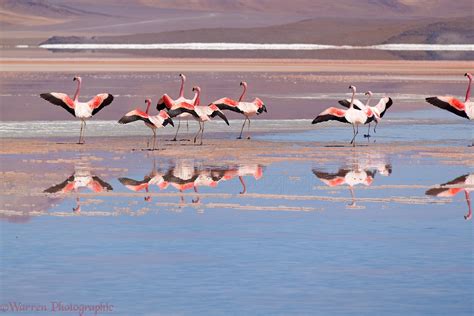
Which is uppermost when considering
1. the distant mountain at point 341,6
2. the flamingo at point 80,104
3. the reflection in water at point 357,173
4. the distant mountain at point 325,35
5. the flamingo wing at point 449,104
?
the distant mountain at point 341,6

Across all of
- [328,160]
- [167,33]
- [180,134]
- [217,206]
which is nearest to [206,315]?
[217,206]

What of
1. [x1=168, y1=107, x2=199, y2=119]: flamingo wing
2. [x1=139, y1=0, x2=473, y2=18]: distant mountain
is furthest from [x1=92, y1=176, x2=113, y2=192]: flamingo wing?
[x1=139, y1=0, x2=473, y2=18]: distant mountain

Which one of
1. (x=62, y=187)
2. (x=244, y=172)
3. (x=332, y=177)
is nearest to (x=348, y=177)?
(x=332, y=177)

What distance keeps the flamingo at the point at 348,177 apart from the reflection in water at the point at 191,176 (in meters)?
0.90

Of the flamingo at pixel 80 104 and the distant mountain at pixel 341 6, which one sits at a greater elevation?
the distant mountain at pixel 341 6

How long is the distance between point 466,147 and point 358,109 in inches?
91.8

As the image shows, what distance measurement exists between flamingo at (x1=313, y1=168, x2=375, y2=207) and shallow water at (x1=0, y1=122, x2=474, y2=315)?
1.0 inches

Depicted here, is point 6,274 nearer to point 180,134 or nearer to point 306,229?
point 306,229

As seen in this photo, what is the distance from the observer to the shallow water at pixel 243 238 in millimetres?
10023

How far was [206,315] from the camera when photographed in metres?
9.35

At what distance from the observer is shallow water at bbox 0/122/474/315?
10023mm

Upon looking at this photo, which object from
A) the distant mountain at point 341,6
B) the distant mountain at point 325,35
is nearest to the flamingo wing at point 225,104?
the distant mountain at point 325,35

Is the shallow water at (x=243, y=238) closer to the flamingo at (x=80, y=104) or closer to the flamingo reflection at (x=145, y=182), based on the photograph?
the flamingo reflection at (x=145, y=182)

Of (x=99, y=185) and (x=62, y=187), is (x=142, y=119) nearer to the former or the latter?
(x=99, y=185)
